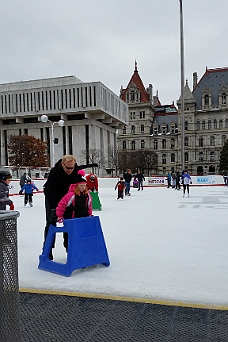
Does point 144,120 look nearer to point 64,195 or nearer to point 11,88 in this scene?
point 11,88

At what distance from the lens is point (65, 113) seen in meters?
60.1

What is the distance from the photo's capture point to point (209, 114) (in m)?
80.8

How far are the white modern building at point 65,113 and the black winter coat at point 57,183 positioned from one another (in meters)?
53.9

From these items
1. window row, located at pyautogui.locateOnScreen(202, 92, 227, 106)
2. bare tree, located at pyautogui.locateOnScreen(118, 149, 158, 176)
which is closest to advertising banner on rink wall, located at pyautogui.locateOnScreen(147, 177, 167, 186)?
bare tree, located at pyautogui.locateOnScreen(118, 149, 158, 176)

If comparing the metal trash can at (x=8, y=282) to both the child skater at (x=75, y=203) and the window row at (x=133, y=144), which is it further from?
the window row at (x=133, y=144)

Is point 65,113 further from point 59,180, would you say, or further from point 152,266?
point 152,266

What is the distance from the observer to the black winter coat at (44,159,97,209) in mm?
4242

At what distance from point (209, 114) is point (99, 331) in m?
83.9

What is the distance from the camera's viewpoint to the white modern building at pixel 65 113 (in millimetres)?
58719

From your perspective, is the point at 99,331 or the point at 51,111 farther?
the point at 51,111

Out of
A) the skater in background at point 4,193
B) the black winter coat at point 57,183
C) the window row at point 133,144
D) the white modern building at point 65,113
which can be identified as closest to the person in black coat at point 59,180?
the black winter coat at point 57,183

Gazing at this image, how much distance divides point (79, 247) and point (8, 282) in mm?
1962

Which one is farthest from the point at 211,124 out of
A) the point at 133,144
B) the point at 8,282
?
the point at 8,282

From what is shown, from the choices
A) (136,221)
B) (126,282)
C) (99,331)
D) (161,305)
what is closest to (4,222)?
(99,331)
